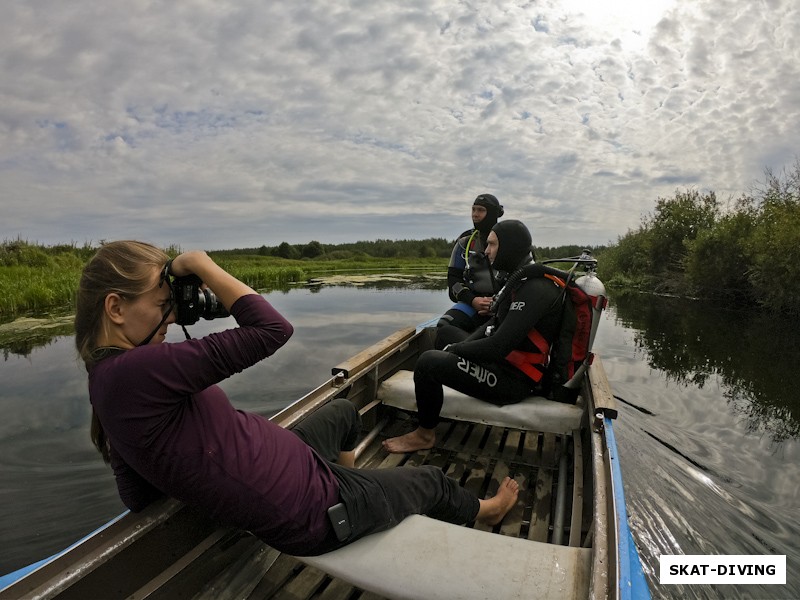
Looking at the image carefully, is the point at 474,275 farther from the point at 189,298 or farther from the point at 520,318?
the point at 189,298

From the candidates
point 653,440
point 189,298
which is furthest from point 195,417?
point 653,440

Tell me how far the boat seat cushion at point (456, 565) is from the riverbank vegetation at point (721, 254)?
17300mm

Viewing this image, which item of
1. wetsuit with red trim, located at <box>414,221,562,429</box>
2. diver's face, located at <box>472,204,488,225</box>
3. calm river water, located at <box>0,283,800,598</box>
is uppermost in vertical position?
diver's face, located at <box>472,204,488,225</box>

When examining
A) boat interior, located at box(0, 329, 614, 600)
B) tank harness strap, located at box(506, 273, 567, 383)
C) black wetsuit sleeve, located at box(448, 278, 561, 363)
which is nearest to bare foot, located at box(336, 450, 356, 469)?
boat interior, located at box(0, 329, 614, 600)

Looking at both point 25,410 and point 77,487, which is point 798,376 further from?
point 25,410

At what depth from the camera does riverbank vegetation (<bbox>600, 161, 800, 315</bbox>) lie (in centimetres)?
1505

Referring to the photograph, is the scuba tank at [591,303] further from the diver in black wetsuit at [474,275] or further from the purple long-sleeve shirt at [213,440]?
the purple long-sleeve shirt at [213,440]

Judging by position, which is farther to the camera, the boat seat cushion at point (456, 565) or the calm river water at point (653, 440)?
the calm river water at point (653, 440)

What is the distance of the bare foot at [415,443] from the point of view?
3279 mm

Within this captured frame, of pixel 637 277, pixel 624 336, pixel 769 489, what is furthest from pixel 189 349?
pixel 637 277

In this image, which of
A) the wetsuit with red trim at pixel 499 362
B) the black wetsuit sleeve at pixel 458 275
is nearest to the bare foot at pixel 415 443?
the wetsuit with red trim at pixel 499 362

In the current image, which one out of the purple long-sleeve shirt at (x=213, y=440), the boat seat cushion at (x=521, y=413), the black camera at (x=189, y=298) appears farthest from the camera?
the boat seat cushion at (x=521, y=413)

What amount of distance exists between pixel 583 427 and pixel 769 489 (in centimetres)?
266

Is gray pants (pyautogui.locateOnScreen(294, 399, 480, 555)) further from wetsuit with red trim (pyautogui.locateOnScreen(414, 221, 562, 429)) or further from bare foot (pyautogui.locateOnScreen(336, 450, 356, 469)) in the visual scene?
wetsuit with red trim (pyautogui.locateOnScreen(414, 221, 562, 429))
